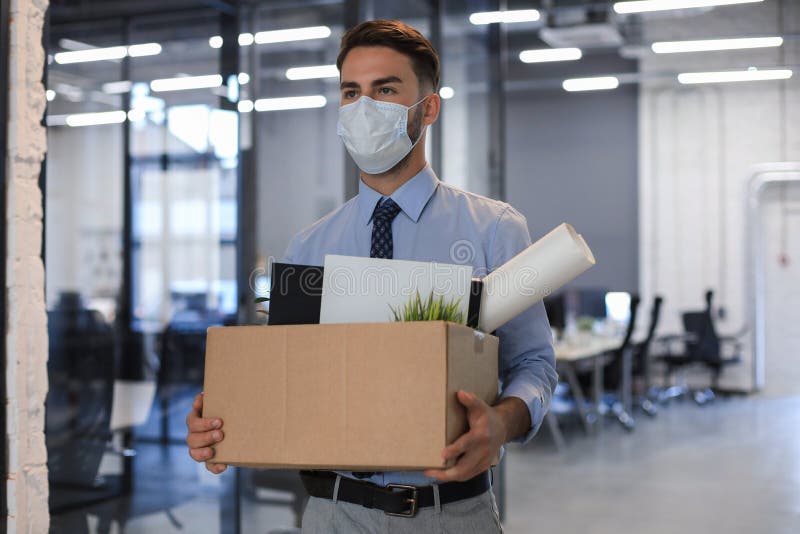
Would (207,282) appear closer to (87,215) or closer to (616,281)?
(87,215)

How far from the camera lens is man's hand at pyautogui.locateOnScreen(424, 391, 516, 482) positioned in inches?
44.8

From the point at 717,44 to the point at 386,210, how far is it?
654cm

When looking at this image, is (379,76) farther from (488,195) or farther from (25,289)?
(488,195)

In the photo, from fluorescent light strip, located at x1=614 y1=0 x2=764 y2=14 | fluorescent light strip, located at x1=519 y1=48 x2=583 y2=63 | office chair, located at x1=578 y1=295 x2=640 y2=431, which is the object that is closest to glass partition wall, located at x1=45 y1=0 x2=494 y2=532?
fluorescent light strip, located at x1=614 y1=0 x2=764 y2=14

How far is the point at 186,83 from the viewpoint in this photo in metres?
3.01

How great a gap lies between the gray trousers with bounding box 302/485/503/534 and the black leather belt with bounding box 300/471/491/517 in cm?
1

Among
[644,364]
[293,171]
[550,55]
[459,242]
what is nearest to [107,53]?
[293,171]

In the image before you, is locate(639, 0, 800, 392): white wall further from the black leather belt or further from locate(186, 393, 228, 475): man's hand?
locate(186, 393, 228, 475): man's hand

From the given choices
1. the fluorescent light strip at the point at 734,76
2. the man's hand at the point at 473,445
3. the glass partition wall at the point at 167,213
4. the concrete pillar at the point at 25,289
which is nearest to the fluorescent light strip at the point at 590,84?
the fluorescent light strip at the point at 734,76

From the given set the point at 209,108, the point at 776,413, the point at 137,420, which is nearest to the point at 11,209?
the point at 137,420

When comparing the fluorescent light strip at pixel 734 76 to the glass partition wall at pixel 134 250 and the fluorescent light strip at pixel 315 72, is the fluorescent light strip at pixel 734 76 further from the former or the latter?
the glass partition wall at pixel 134 250

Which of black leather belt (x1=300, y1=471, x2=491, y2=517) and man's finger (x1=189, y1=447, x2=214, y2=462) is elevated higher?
man's finger (x1=189, y1=447, x2=214, y2=462)

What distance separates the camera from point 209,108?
10.3 feet

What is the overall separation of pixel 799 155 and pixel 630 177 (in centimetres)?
202
